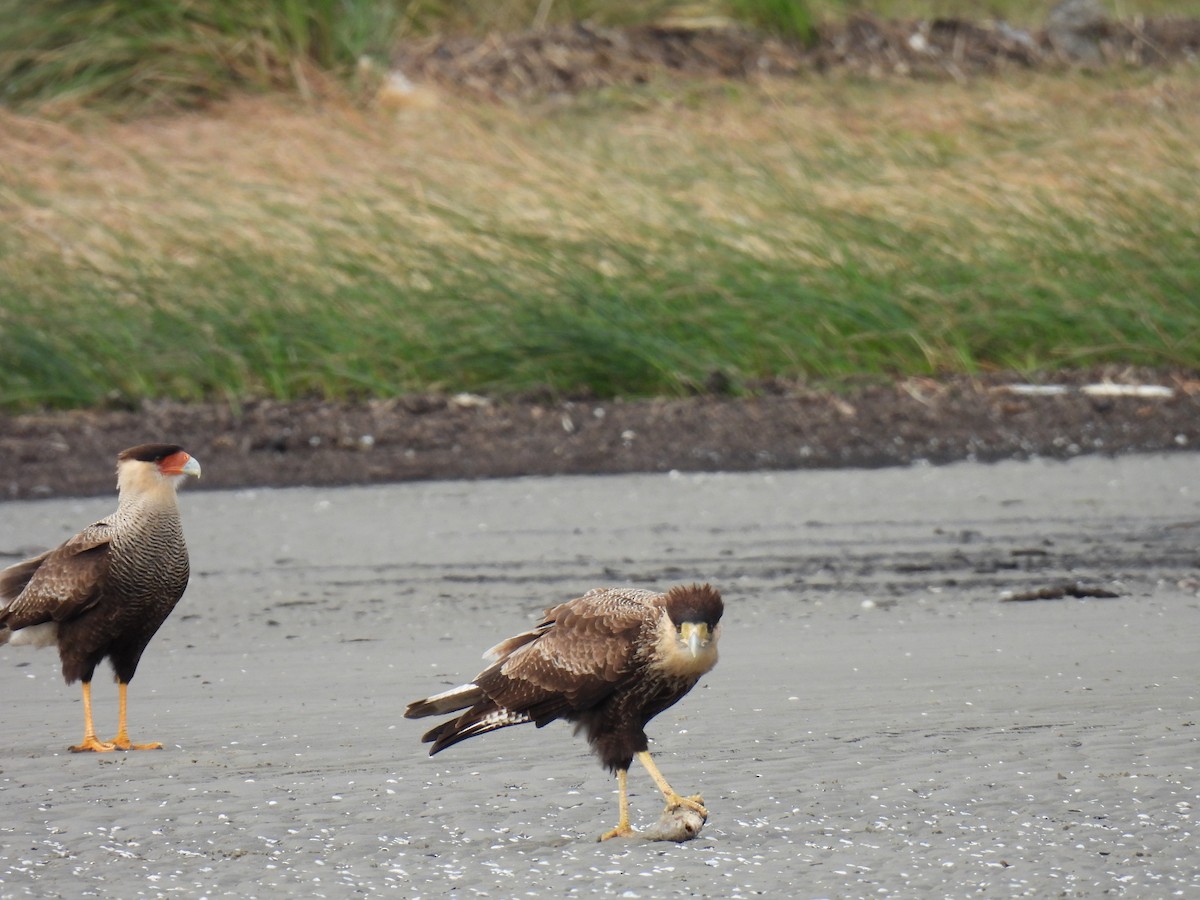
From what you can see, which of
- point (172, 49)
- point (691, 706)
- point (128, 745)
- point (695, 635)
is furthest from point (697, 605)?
point (172, 49)

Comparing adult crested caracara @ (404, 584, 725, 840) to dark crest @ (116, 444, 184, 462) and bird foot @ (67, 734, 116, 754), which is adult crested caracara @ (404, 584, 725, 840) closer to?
bird foot @ (67, 734, 116, 754)

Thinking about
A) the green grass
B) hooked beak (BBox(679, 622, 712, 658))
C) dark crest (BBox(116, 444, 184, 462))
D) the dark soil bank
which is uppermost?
hooked beak (BBox(679, 622, 712, 658))

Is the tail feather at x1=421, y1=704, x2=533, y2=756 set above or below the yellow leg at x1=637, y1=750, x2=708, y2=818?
above

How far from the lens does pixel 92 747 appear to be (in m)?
5.45

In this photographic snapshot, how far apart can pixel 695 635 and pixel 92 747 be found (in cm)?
207

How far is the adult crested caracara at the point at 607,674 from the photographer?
14.6ft

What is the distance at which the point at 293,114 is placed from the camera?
63.0 feet

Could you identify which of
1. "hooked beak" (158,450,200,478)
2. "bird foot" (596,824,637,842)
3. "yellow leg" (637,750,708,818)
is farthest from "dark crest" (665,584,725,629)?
"hooked beak" (158,450,200,478)

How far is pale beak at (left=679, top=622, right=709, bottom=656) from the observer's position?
4.36 metres

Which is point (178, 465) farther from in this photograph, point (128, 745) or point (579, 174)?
point (579, 174)

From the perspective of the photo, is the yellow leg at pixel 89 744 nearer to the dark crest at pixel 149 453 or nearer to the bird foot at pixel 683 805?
the dark crest at pixel 149 453

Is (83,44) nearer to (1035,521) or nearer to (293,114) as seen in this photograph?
(293,114)


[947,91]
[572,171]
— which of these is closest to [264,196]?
[572,171]

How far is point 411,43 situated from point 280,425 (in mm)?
12756
